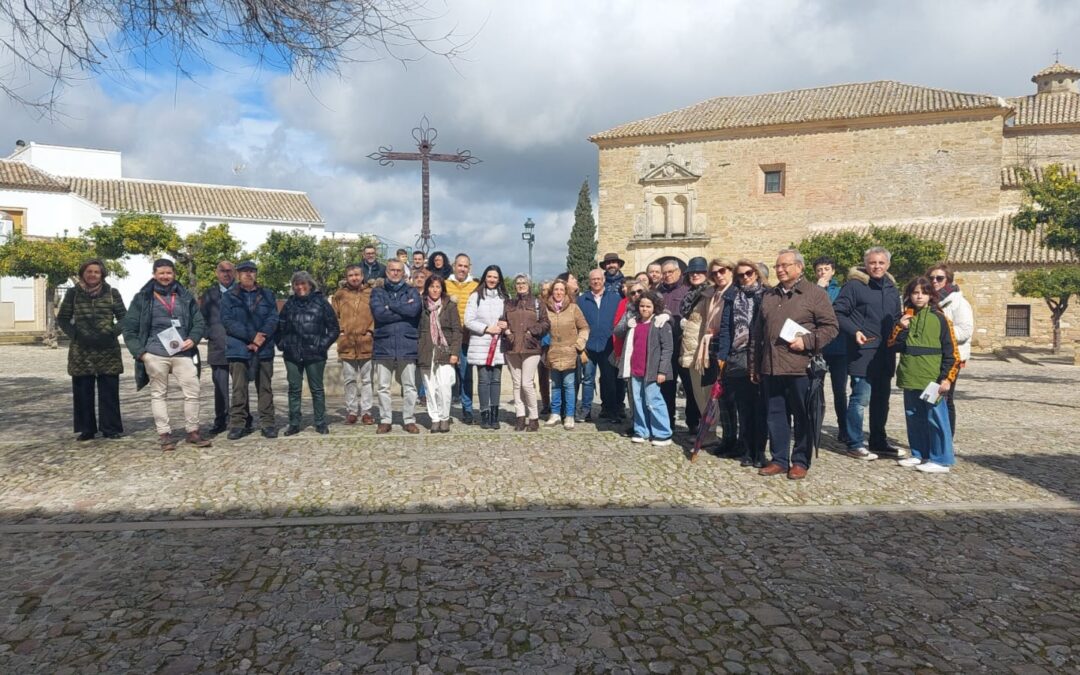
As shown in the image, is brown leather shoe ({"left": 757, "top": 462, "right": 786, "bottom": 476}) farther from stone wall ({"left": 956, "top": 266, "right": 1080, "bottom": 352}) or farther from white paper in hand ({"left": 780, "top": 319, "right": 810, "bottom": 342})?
stone wall ({"left": 956, "top": 266, "right": 1080, "bottom": 352})

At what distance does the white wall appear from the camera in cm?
3981

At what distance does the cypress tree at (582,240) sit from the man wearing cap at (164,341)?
42105mm

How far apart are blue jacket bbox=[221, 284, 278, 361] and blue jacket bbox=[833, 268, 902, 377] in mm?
5899

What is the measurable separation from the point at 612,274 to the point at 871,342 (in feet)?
10.9

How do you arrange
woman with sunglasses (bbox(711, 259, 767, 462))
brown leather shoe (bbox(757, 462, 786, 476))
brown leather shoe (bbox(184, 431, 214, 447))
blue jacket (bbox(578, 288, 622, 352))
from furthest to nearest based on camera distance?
blue jacket (bbox(578, 288, 622, 352)) < brown leather shoe (bbox(184, 431, 214, 447)) < woman with sunglasses (bbox(711, 259, 767, 462)) < brown leather shoe (bbox(757, 462, 786, 476))

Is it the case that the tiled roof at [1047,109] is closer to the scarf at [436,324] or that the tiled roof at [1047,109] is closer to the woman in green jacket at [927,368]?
the woman in green jacket at [927,368]

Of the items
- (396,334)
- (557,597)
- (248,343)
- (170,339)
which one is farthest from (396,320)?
(557,597)

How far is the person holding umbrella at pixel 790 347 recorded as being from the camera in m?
5.57

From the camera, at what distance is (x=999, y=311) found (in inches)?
962

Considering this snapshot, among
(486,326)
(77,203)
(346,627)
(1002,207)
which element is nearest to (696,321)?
(486,326)

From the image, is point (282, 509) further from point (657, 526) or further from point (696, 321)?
point (696, 321)

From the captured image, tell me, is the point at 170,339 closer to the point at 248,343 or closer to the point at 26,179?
the point at 248,343

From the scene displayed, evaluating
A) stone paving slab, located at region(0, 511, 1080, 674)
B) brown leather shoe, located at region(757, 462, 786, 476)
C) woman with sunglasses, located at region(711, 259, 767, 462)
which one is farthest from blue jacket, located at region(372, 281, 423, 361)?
brown leather shoe, located at region(757, 462, 786, 476)

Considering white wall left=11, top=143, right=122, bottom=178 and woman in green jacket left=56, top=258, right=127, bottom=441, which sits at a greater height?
white wall left=11, top=143, right=122, bottom=178
